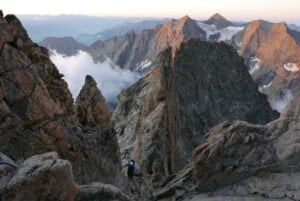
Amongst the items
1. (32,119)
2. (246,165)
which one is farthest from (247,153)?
(32,119)

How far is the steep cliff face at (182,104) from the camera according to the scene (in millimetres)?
56125

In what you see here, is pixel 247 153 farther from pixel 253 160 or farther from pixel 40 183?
pixel 40 183

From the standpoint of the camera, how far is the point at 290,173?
26828 millimetres

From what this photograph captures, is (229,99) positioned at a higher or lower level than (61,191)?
lower

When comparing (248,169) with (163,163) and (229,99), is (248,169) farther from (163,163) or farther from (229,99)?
(229,99)

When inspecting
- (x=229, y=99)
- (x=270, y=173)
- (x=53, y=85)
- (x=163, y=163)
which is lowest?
(x=229, y=99)

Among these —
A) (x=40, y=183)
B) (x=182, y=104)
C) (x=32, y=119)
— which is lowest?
(x=182, y=104)

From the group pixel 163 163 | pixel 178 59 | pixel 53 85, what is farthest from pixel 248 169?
pixel 178 59

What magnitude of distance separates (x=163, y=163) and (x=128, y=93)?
2447 cm

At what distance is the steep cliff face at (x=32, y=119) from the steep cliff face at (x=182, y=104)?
1633 cm

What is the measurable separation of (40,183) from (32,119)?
10.6 m

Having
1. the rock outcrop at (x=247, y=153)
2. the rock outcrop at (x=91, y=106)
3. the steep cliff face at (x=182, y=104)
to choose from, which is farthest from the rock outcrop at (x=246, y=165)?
the steep cliff face at (x=182, y=104)

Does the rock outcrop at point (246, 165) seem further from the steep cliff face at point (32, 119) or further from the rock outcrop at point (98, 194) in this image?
the rock outcrop at point (98, 194)

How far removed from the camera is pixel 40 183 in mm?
17359
